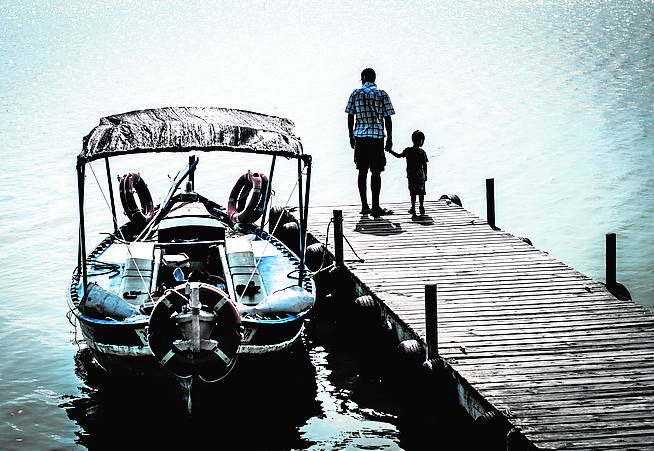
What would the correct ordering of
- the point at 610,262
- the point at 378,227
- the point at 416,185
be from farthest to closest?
the point at 378,227 < the point at 416,185 < the point at 610,262

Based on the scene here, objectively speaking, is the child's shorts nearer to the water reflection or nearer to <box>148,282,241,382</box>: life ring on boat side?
the water reflection

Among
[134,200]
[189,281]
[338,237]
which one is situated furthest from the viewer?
[134,200]

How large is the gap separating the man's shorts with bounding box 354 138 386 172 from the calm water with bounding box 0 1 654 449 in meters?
3.01

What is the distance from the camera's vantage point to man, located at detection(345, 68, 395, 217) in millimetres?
16844

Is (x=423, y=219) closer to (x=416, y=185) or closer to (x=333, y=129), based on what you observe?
(x=416, y=185)

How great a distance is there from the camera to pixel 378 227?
1747 centimetres

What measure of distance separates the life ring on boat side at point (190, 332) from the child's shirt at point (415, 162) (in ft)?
19.6

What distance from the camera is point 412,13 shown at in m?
73.1

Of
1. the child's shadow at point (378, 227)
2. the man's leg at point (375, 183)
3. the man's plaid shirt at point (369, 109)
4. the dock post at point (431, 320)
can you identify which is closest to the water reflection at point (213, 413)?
the dock post at point (431, 320)

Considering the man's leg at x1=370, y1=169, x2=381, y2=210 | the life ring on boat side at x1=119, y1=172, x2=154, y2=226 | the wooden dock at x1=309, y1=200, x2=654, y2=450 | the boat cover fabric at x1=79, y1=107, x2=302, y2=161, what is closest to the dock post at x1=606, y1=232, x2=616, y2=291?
the wooden dock at x1=309, y1=200, x2=654, y2=450

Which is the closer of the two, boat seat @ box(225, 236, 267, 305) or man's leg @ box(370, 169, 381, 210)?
boat seat @ box(225, 236, 267, 305)

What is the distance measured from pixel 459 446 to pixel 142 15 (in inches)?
2828

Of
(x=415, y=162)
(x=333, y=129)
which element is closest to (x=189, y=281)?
(x=415, y=162)

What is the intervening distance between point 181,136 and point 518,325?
4.64m
